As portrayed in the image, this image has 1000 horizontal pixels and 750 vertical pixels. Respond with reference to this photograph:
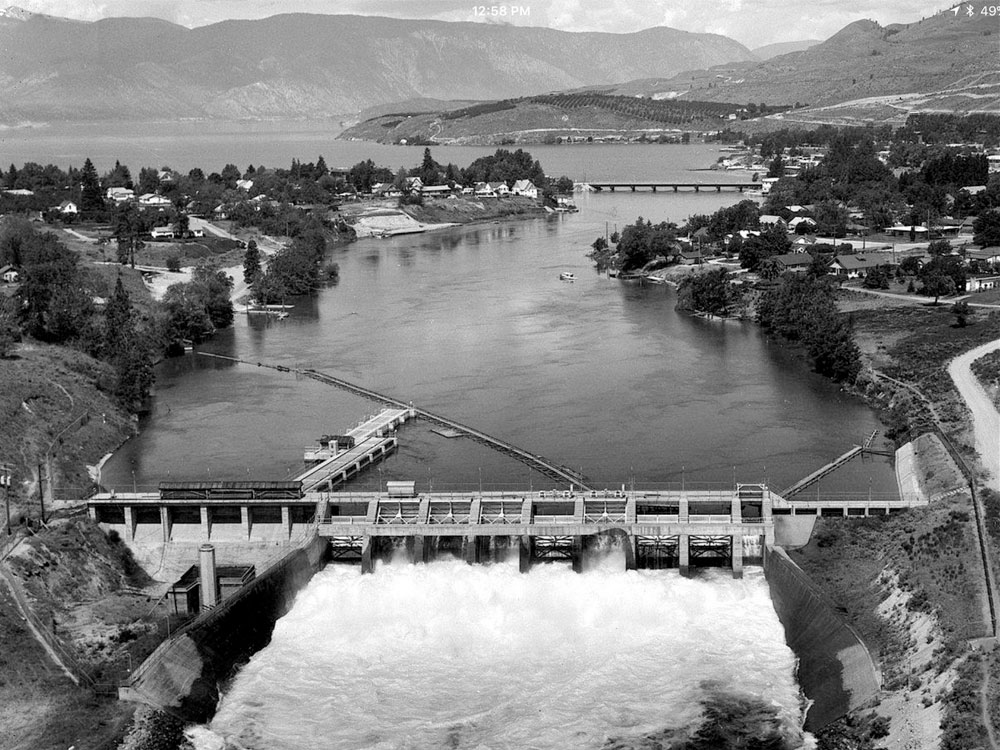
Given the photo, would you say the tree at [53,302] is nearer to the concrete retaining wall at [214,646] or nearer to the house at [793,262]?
the concrete retaining wall at [214,646]

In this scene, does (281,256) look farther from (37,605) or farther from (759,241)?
(37,605)

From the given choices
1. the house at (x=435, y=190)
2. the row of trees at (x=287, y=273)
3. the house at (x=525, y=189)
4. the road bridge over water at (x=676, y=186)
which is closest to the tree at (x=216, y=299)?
the row of trees at (x=287, y=273)

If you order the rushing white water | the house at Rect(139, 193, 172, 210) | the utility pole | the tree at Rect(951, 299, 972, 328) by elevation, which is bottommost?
the rushing white water

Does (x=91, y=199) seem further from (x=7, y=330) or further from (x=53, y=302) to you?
(x=7, y=330)

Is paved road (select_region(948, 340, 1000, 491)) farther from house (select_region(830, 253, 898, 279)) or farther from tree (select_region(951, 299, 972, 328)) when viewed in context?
house (select_region(830, 253, 898, 279))

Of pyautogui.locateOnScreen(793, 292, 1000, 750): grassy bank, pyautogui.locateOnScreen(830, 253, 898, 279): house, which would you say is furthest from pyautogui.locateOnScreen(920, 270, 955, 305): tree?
pyautogui.locateOnScreen(793, 292, 1000, 750): grassy bank

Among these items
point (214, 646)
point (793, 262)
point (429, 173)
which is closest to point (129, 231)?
point (793, 262)
